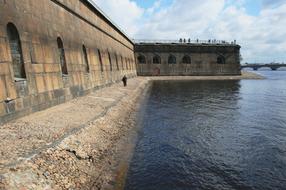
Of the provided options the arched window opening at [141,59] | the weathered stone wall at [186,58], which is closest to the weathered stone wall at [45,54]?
the arched window opening at [141,59]

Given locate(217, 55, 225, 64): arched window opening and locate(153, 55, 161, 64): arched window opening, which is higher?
locate(153, 55, 161, 64): arched window opening

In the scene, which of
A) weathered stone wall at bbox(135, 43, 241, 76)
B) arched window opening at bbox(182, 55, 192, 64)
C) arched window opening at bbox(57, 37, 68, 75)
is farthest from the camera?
arched window opening at bbox(182, 55, 192, 64)

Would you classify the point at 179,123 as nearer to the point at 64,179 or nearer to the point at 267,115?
the point at 267,115

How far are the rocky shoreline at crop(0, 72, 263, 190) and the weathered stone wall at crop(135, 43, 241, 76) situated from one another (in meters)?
48.3

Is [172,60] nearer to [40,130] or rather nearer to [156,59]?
[156,59]

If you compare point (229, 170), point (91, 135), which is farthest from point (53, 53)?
point (229, 170)

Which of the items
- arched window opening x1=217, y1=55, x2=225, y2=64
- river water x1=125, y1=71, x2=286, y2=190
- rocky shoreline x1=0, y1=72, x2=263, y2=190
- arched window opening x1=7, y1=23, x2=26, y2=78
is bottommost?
river water x1=125, y1=71, x2=286, y2=190

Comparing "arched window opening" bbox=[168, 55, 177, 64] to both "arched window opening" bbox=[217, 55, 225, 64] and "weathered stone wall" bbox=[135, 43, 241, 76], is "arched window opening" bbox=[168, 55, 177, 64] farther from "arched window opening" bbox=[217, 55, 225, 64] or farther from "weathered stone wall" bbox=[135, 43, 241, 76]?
"arched window opening" bbox=[217, 55, 225, 64]

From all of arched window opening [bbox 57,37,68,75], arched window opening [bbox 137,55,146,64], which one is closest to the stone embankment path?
arched window opening [bbox 57,37,68,75]

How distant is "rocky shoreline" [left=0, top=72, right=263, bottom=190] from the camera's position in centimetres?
583

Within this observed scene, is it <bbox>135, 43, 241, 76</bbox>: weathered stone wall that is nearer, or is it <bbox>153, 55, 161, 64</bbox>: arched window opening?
<bbox>135, 43, 241, 76</bbox>: weathered stone wall

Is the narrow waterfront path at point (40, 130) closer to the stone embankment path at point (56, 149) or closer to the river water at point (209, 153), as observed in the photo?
the stone embankment path at point (56, 149)

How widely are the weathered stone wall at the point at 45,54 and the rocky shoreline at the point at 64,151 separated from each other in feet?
3.16

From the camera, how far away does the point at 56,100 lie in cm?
1335
